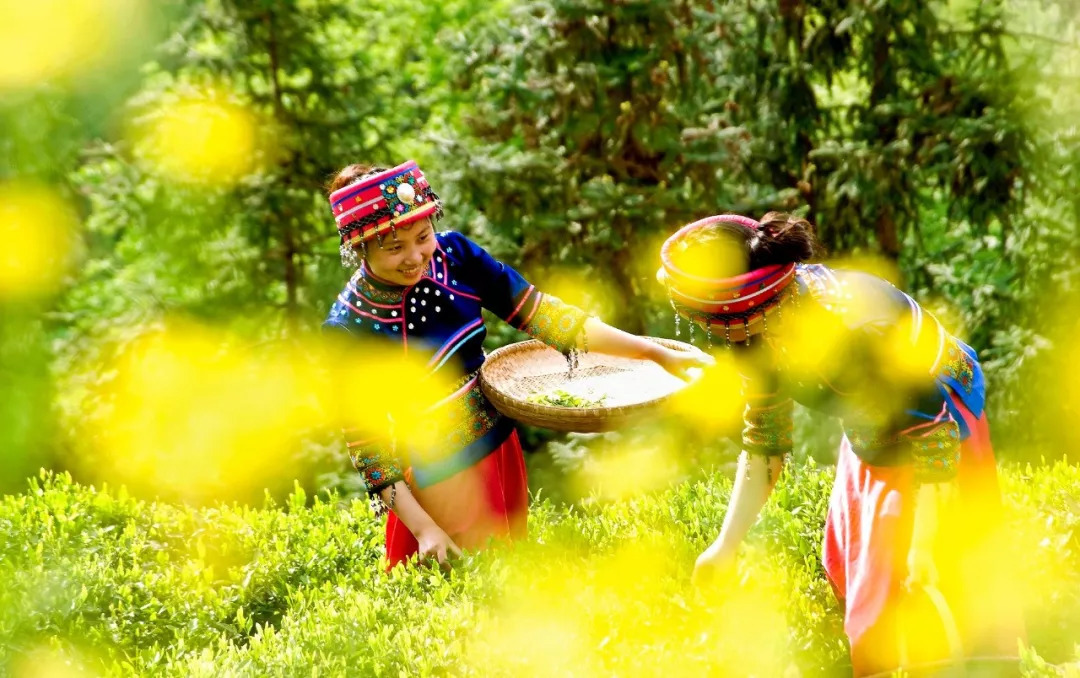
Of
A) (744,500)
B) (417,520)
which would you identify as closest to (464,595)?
(417,520)

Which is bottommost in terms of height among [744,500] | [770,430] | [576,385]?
[576,385]

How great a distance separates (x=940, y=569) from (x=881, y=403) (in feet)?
1.97

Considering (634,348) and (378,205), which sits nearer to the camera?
(378,205)

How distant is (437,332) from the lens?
384 cm

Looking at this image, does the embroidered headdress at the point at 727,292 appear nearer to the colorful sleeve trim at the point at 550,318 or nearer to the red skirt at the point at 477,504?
the colorful sleeve trim at the point at 550,318

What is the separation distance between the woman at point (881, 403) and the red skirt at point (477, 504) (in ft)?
4.12

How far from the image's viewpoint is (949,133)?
938 cm

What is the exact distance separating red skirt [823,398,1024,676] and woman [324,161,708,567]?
3.46 ft

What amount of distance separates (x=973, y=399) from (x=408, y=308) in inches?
81.6

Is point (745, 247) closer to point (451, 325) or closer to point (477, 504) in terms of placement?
point (451, 325)

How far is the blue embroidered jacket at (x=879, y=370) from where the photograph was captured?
3.02 metres

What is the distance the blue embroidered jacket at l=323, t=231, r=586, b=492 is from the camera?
3725mm

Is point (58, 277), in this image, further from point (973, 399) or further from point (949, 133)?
point (949, 133)

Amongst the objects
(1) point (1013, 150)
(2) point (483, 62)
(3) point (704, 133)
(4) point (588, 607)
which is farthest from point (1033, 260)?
(4) point (588, 607)
